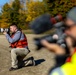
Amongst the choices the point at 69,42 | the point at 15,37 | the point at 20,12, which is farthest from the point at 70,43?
Answer: the point at 20,12

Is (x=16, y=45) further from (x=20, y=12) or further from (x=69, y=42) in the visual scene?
(x=20, y=12)

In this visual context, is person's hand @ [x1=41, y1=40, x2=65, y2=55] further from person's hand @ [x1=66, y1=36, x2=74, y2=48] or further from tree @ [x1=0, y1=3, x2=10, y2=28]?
tree @ [x1=0, y1=3, x2=10, y2=28]

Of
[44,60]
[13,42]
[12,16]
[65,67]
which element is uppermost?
[65,67]

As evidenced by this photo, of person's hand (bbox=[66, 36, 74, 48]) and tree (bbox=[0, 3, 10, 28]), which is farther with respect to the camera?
tree (bbox=[0, 3, 10, 28])

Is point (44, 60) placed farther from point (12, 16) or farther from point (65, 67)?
point (12, 16)

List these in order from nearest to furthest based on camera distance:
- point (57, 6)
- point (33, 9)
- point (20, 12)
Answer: point (57, 6), point (33, 9), point (20, 12)

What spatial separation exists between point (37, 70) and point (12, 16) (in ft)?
235

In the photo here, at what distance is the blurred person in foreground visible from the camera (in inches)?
72.0

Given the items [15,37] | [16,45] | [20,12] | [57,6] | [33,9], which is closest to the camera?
[15,37]

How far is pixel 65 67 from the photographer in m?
1.84

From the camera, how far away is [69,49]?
2082 mm

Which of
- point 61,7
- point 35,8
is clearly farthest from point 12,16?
point 61,7

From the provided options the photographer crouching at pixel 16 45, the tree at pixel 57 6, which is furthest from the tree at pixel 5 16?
the photographer crouching at pixel 16 45

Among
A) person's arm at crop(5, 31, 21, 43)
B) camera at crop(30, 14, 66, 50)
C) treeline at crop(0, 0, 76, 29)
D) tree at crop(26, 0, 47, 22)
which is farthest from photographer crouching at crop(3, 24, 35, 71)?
tree at crop(26, 0, 47, 22)
